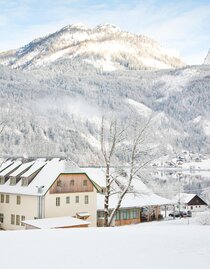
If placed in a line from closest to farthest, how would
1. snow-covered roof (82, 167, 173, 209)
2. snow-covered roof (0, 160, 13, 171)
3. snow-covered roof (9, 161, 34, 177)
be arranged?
snow-covered roof (9, 161, 34, 177), snow-covered roof (82, 167, 173, 209), snow-covered roof (0, 160, 13, 171)

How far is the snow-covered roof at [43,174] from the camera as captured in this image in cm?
5291

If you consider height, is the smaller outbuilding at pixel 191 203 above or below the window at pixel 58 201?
below

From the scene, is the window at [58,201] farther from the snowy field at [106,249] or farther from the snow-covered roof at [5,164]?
the snowy field at [106,249]

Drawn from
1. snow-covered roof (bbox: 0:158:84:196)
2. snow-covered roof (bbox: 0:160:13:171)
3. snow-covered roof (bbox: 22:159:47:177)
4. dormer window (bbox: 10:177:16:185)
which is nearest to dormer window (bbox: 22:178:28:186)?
snow-covered roof (bbox: 0:158:84:196)

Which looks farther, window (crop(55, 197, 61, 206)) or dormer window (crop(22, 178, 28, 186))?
dormer window (crop(22, 178, 28, 186))

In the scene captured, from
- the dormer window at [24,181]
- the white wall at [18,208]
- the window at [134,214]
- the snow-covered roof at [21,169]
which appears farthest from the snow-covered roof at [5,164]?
the window at [134,214]

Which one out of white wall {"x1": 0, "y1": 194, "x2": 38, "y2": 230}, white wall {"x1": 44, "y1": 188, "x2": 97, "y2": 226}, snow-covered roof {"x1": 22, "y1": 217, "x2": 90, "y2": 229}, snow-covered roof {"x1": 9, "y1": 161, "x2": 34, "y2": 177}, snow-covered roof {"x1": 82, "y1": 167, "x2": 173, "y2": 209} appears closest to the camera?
snow-covered roof {"x1": 22, "y1": 217, "x2": 90, "y2": 229}

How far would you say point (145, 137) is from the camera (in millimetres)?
35656

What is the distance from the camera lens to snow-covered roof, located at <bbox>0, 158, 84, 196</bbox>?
5291 centimetres

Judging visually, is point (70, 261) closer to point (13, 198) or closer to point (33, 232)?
point (33, 232)

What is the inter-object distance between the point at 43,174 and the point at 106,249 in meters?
37.2

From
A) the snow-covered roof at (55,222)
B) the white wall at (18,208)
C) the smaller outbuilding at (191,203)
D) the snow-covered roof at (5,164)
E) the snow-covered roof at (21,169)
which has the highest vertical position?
the snow-covered roof at (5,164)

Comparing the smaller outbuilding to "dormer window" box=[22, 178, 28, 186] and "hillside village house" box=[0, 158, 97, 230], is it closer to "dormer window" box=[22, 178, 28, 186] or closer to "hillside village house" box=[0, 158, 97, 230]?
"hillside village house" box=[0, 158, 97, 230]

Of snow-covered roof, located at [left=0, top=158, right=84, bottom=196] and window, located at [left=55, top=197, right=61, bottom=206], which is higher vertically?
snow-covered roof, located at [left=0, top=158, right=84, bottom=196]
